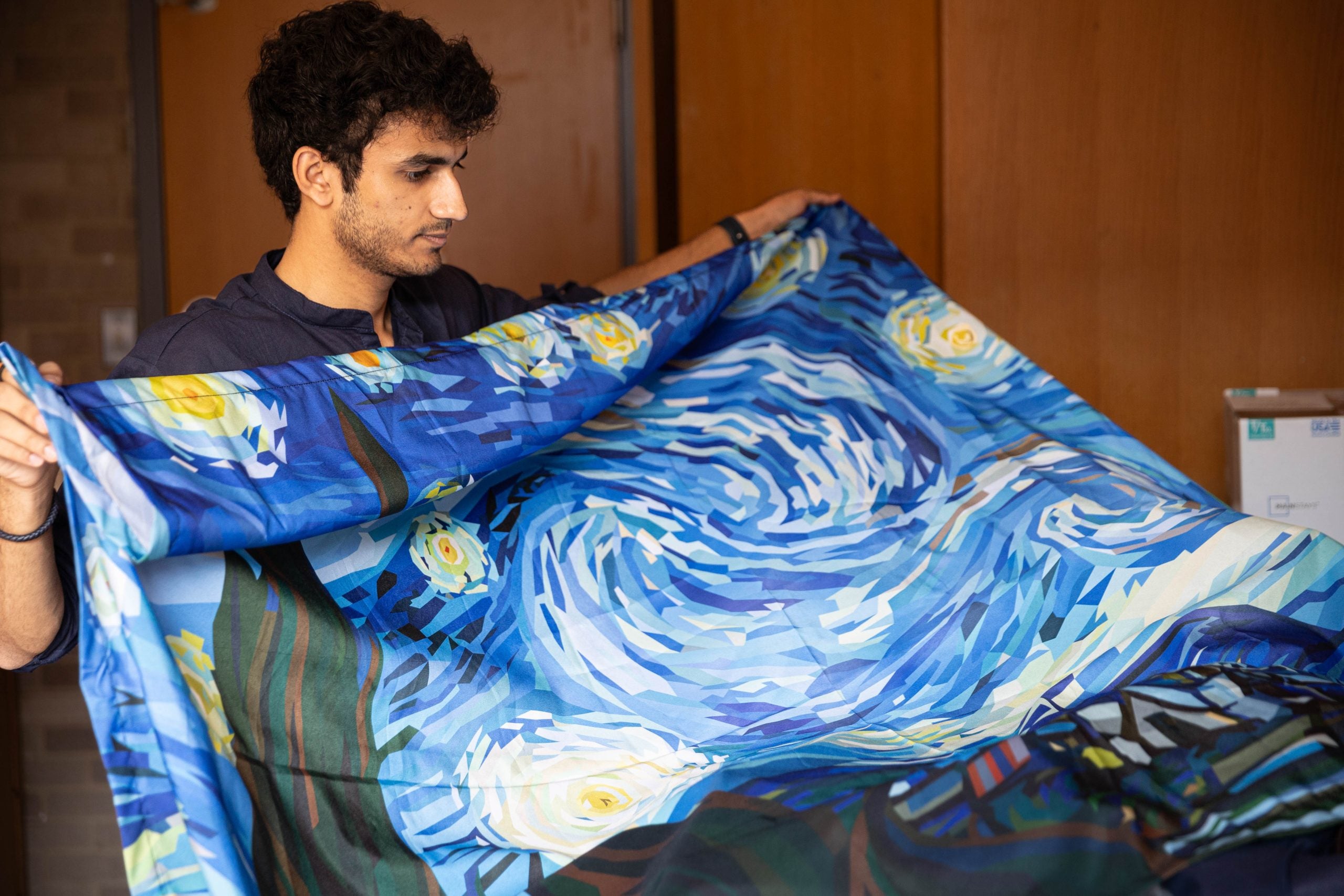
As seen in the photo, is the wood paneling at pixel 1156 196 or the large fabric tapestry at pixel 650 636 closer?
the large fabric tapestry at pixel 650 636

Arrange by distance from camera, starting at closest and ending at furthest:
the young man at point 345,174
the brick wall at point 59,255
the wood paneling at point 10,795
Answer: the young man at point 345,174, the wood paneling at point 10,795, the brick wall at point 59,255

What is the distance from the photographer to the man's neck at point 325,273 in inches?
51.4

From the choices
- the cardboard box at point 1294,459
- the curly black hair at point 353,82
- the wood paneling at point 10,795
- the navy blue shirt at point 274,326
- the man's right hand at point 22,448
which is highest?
the curly black hair at point 353,82

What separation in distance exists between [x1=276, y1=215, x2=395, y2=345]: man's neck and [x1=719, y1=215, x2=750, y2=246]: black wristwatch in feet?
2.01

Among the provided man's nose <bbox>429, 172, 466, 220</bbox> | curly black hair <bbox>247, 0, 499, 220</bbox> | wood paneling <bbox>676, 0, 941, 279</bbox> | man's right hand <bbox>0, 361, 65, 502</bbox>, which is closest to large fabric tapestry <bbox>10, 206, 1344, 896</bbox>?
man's right hand <bbox>0, 361, 65, 502</bbox>

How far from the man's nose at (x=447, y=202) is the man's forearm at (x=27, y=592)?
63 centimetres

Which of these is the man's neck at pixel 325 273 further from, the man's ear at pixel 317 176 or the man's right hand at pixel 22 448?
the man's right hand at pixel 22 448

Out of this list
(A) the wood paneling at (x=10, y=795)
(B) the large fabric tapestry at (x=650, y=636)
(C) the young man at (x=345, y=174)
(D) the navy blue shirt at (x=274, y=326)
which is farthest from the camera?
(A) the wood paneling at (x=10, y=795)

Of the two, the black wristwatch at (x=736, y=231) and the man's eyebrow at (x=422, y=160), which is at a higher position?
the man's eyebrow at (x=422, y=160)

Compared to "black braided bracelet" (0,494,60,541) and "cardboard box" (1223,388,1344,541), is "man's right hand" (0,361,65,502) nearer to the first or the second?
"black braided bracelet" (0,494,60,541)

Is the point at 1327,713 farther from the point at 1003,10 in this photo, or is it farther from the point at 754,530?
the point at 1003,10

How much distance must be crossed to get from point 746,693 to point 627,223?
165 centimetres

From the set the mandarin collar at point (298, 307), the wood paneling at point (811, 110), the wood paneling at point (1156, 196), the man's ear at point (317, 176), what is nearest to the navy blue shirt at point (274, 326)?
the mandarin collar at point (298, 307)

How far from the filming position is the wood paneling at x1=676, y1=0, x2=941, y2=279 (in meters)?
2.49
